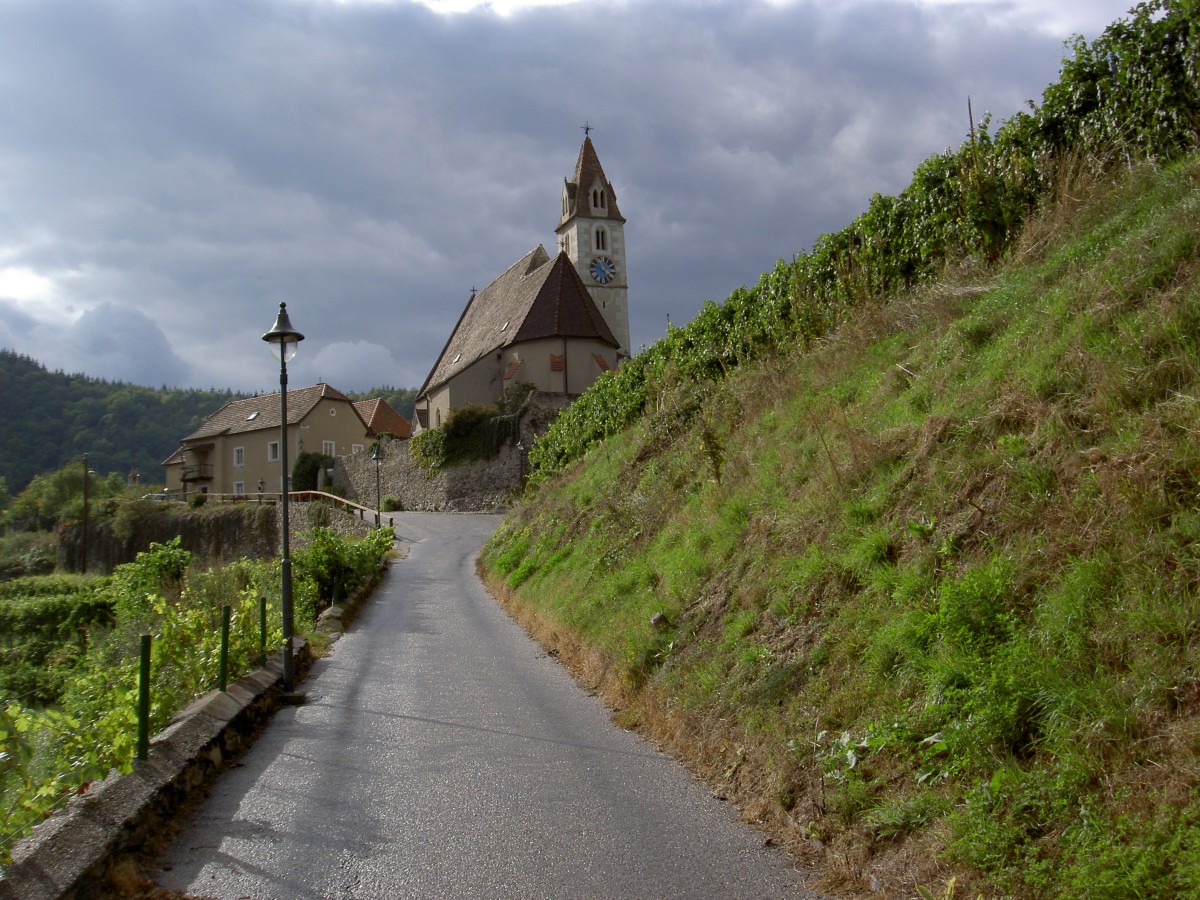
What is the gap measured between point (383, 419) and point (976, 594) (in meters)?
71.3

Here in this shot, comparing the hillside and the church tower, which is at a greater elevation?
the church tower

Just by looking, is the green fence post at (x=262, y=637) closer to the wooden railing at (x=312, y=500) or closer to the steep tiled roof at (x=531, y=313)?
the wooden railing at (x=312, y=500)

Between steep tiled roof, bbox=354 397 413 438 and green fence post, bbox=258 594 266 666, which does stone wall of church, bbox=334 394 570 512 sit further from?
green fence post, bbox=258 594 266 666

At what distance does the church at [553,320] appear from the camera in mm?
49094

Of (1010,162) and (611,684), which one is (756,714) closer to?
(611,684)

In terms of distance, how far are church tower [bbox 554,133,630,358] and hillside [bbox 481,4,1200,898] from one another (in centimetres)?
5349

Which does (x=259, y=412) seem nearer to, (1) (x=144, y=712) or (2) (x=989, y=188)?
(2) (x=989, y=188)

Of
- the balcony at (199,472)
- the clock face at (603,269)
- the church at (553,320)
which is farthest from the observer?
the balcony at (199,472)

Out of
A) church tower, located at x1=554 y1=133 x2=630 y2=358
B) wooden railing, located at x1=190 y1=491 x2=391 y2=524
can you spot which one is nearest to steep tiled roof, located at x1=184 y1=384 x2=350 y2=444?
wooden railing, located at x1=190 y1=491 x2=391 y2=524

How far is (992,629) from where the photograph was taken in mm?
4957

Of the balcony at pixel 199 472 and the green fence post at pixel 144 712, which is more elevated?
the balcony at pixel 199 472

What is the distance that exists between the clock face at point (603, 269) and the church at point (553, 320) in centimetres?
7

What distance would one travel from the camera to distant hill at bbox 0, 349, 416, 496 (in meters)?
87.7

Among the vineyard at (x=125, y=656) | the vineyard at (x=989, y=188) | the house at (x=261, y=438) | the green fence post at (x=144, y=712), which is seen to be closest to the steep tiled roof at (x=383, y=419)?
the house at (x=261, y=438)
